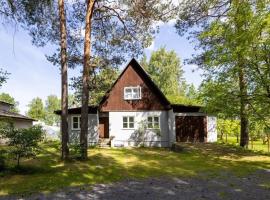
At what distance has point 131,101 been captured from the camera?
97.4 feet

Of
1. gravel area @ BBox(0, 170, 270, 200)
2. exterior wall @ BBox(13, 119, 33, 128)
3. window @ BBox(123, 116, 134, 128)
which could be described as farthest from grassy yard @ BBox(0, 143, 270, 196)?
exterior wall @ BBox(13, 119, 33, 128)

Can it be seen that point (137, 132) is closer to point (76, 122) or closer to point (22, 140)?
point (76, 122)

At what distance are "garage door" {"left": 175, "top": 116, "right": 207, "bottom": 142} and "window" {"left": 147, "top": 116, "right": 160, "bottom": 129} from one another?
2.93 metres

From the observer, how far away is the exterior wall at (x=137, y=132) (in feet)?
95.2

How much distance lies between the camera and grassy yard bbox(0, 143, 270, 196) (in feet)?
43.5

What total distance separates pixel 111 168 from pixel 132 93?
13398mm

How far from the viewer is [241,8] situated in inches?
752

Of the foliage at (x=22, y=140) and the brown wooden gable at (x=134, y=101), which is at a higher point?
the brown wooden gable at (x=134, y=101)

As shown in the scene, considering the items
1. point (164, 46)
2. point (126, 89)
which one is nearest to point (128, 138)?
point (126, 89)

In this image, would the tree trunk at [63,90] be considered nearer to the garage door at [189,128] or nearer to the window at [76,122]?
the window at [76,122]

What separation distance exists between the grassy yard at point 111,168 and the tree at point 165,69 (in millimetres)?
41138

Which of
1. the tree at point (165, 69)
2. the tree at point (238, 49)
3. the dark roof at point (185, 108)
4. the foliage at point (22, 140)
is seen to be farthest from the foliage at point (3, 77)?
the tree at point (165, 69)

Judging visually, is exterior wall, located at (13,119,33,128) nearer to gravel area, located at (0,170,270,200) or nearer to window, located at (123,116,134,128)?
window, located at (123,116,134,128)

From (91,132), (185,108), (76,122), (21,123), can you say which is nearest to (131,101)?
(91,132)
